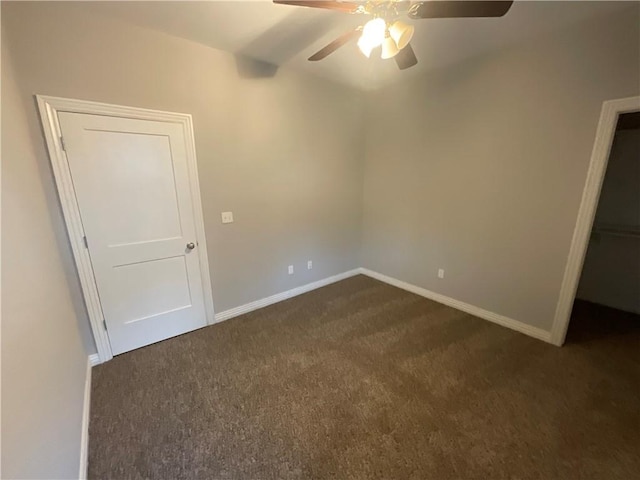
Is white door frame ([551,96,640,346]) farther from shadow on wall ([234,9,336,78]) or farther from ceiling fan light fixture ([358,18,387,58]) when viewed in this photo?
shadow on wall ([234,9,336,78])

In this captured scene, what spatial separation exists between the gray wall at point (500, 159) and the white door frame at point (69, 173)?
92.8 inches

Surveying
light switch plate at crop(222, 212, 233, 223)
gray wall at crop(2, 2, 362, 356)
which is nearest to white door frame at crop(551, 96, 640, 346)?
gray wall at crop(2, 2, 362, 356)

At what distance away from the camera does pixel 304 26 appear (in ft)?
7.06

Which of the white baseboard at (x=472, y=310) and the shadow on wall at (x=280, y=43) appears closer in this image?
the shadow on wall at (x=280, y=43)

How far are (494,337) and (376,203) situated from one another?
2.10 meters

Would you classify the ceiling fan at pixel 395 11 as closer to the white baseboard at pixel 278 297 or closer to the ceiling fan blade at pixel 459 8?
the ceiling fan blade at pixel 459 8

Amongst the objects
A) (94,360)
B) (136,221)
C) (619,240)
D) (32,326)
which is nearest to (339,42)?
(136,221)

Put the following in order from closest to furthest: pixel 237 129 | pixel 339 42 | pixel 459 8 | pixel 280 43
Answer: pixel 459 8
pixel 339 42
pixel 280 43
pixel 237 129

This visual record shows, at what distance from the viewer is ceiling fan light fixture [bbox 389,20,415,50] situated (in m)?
1.55

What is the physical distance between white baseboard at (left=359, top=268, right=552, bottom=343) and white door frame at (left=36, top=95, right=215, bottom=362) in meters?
2.62

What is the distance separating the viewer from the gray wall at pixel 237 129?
185cm

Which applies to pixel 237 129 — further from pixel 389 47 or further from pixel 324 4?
pixel 389 47

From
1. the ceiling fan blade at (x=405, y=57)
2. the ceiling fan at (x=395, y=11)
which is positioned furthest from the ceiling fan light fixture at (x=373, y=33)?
the ceiling fan blade at (x=405, y=57)

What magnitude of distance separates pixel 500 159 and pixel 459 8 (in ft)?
5.31
